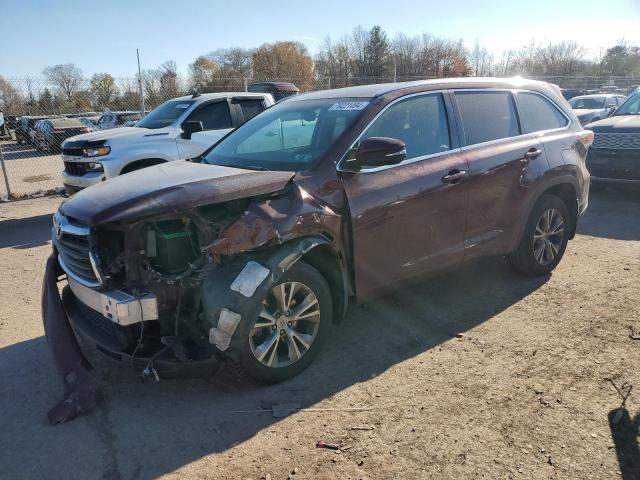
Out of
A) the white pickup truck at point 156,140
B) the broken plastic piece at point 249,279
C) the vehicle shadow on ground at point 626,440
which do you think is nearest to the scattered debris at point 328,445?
the broken plastic piece at point 249,279

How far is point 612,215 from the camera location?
791 cm

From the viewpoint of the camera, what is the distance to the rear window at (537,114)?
5012mm

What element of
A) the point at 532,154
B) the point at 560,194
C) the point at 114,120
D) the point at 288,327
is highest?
the point at 114,120

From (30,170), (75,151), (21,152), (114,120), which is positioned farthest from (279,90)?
(21,152)

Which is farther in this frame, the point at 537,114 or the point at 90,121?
the point at 90,121

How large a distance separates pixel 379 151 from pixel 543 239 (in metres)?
2.54

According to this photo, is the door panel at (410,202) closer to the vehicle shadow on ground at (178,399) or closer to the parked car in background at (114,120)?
the vehicle shadow on ground at (178,399)

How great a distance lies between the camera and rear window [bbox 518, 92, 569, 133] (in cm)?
501

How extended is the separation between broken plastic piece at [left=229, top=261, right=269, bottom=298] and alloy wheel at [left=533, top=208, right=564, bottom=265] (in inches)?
123

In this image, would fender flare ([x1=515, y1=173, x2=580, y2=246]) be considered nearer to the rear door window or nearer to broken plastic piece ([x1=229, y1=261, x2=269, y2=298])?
broken plastic piece ([x1=229, y1=261, x2=269, y2=298])

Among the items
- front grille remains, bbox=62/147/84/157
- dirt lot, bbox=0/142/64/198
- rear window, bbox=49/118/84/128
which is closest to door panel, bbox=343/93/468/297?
front grille remains, bbox=62/147/84/157

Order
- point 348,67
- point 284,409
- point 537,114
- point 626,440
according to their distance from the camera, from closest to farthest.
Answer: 1. point 626,440
2. point 284,409
3. point 537,114
4. point 348,67

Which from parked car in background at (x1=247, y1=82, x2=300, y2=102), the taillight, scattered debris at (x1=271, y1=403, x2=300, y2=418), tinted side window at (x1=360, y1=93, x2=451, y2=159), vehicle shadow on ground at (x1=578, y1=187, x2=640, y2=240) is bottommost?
scattered debris at (x1=271, y1=403, x2=300, y2=418)

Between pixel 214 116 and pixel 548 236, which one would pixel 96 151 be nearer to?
pixel 214 116
